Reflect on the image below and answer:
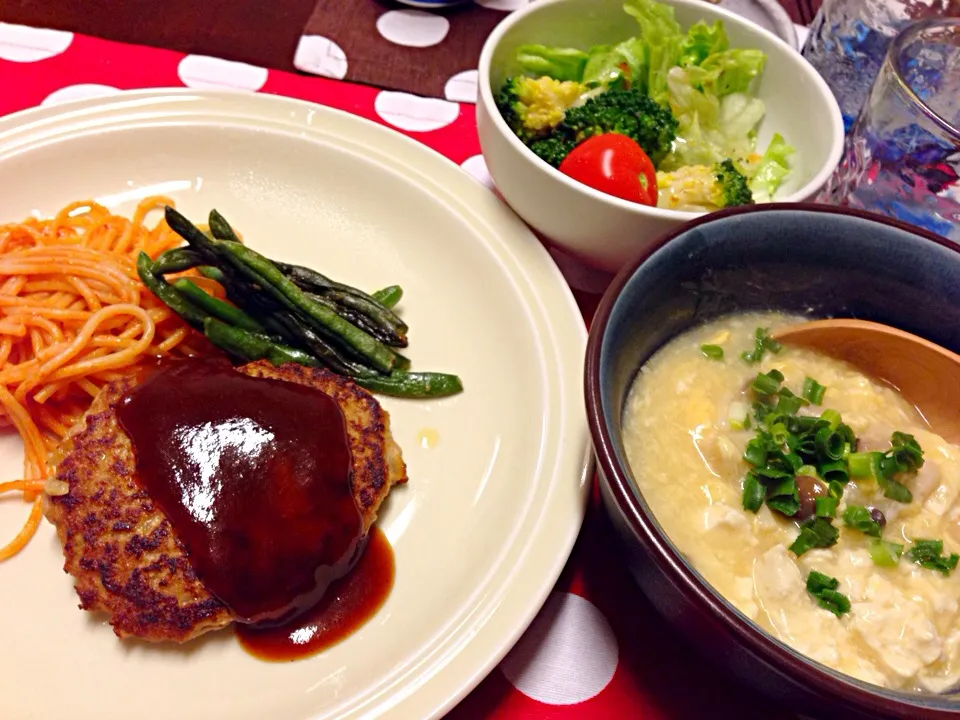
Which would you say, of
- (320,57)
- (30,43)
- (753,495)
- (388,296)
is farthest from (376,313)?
(30,43)

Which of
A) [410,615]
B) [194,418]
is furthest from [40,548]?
[410,615]

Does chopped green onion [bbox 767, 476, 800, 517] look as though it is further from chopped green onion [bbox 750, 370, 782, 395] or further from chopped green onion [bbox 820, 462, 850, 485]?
chopped green onion [bbox 750, 370, 782, 395]

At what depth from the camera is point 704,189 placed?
7.73ft

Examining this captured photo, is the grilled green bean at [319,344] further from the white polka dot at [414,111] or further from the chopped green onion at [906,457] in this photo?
the chopped green onion at [906,457]

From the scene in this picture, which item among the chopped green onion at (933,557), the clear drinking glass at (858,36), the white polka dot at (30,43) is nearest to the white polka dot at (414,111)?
the white polka dot at (30,43)

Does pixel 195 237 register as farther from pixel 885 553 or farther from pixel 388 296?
pixel 885 553

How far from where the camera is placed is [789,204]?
6.23ft

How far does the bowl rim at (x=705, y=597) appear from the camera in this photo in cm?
121

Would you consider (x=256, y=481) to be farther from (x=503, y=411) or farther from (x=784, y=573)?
(x=784, y=573)

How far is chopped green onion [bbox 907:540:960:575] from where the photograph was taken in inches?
63.6

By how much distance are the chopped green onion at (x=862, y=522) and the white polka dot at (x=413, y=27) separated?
2.67 metres

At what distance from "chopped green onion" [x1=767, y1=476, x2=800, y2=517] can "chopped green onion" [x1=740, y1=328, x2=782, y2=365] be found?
0.42 m

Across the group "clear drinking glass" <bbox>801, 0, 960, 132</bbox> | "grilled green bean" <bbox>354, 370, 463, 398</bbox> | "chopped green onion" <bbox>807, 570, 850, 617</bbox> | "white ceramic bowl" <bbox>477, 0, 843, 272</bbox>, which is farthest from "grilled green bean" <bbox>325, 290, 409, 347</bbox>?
"clear drinking glass" <bbox>801, 0, 960, 132</bbox>

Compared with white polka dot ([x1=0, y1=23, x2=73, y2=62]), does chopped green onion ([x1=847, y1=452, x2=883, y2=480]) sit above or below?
below
